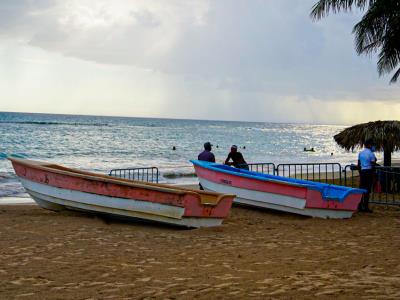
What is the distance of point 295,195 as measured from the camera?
36.3 ft

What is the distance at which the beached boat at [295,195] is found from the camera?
36.2 feet

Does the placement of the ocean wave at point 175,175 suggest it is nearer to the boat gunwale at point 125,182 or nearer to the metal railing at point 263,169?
the metal railing at point 263,169

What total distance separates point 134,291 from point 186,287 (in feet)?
1.79

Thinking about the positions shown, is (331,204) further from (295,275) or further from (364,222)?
(295,275)

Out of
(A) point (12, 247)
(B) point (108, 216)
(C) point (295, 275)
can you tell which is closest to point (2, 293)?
(A) point (12, 247)

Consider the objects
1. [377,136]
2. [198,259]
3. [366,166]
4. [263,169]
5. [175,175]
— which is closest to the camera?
[198,259]

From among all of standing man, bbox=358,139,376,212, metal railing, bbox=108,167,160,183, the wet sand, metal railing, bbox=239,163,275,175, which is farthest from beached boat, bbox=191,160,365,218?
metal railing, bbox=108,167,160,183

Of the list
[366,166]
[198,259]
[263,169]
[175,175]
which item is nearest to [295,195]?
[366,166]

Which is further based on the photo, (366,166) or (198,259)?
(366,166)

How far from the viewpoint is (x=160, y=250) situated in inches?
300

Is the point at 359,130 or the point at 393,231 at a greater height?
the point at 359,130

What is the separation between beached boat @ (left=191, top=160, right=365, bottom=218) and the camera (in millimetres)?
11031

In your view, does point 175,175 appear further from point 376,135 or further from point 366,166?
point 366,166

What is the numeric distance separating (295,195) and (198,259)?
15.3 ft
